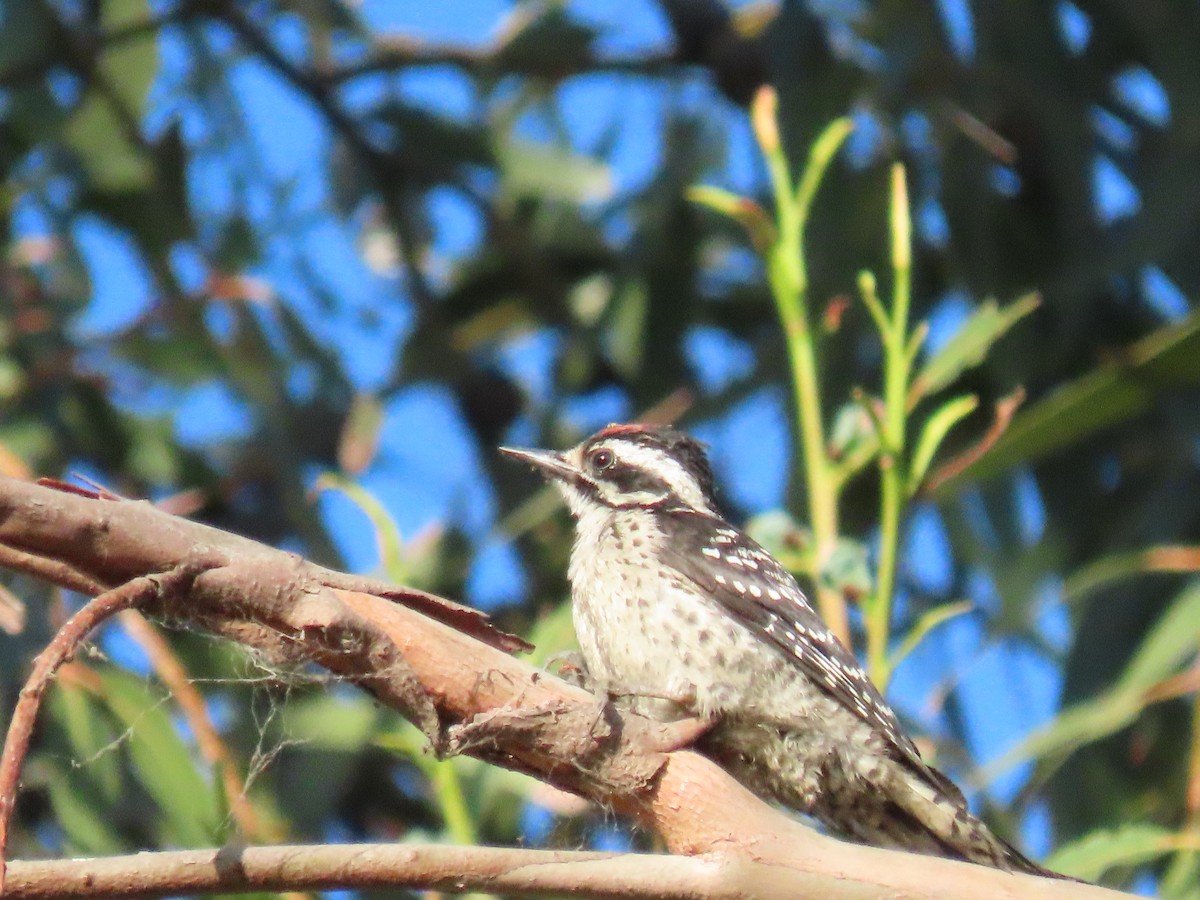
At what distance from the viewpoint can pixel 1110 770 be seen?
12.6ft

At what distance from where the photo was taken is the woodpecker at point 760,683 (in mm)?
2871

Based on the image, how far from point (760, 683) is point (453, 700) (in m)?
1.16

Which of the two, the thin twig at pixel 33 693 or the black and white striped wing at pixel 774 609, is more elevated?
the black and white striped wing at pixel 774 609

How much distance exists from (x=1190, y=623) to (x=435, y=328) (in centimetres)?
240

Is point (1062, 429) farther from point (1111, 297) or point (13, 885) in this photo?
point (13, 885)

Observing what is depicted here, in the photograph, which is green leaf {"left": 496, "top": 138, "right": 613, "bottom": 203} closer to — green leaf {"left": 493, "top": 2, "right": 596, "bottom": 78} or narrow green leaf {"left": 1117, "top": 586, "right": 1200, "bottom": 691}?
green leaf {"left": 493, "top": 2, "right": 596, "bottom": 78}

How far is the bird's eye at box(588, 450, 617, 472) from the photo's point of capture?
3584 mm

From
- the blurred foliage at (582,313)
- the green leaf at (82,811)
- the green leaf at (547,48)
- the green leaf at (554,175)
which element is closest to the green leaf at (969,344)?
the blurred foliage at (582,313)

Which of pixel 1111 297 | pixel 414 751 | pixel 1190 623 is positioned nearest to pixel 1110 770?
pixel 1190 623

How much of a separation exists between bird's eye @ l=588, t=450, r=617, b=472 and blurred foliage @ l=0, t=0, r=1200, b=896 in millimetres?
425

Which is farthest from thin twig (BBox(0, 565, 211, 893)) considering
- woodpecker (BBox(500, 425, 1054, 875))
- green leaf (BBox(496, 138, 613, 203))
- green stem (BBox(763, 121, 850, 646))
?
green leaf (BBox(496, 138, 613, 203))

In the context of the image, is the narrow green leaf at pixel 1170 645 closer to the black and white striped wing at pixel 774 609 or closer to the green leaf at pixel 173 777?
the black and white striped wing at pixel 774 609

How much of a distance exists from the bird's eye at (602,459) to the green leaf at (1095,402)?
2.34 feet

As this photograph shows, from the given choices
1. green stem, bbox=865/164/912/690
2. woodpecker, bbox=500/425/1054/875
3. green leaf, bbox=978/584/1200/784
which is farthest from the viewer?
green leaf, bbox=978/584/1200/784
